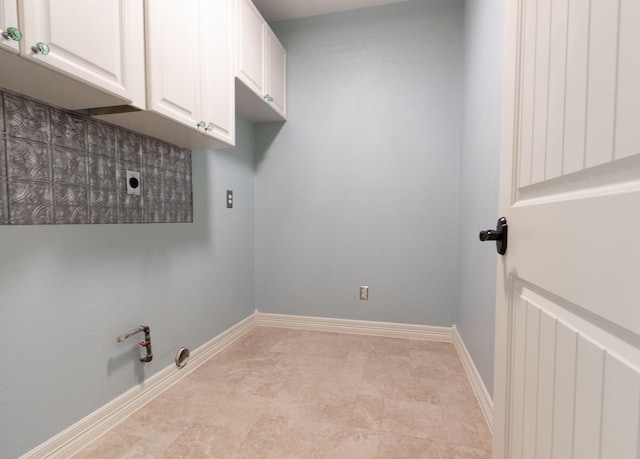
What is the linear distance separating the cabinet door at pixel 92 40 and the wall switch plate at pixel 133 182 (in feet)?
1.54

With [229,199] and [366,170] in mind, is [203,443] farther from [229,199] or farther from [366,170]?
[366,170]

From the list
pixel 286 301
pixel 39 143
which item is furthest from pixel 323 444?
pixel 39 143

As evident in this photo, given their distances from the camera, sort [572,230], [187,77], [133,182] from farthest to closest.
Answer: [133,182] < [187,77] < [572,230]

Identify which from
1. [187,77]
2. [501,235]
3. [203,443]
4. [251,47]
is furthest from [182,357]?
[251,47]

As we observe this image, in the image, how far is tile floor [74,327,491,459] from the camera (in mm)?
1258

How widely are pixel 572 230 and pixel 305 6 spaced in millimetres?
2750

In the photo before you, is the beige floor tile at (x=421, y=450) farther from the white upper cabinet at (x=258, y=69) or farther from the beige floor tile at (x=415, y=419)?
the white upper cabinet at (x=258, y=69)

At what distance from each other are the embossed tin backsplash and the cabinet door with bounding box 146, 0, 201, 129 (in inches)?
13.6

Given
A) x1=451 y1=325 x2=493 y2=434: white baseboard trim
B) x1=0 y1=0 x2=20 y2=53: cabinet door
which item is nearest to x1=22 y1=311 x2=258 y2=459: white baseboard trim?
x1=0 y1=0 x2=20 y2=53: cabinet door

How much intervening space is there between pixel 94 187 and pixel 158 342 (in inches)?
36.5

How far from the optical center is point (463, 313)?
2072mm

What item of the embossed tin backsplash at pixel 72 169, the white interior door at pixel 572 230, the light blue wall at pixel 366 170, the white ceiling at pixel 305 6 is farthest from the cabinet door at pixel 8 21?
the white ceiling at pixel 305 6

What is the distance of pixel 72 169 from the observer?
1.22 metres

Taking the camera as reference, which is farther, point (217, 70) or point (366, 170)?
point (366, 170)
